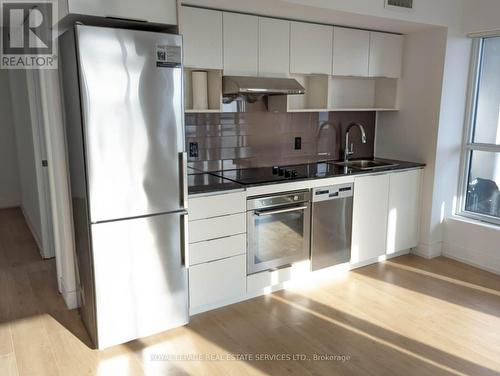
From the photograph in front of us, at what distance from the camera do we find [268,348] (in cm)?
266

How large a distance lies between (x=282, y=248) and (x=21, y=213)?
14.3 ft

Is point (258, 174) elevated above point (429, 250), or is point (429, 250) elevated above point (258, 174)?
point (258, 174)

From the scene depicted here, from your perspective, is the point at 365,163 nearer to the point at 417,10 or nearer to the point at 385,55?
the point at 385,55

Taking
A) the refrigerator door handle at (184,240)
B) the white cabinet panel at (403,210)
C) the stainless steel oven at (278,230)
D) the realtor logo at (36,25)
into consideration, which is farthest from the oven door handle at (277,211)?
the realtor logo at (36,25)

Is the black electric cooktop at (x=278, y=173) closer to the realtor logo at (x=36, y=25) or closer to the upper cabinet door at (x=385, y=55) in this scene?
the upper cabinet door at (x=385, y=55)

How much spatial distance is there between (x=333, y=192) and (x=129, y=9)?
2.11 m

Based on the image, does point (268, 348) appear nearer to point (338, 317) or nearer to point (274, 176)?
point (338, 317)

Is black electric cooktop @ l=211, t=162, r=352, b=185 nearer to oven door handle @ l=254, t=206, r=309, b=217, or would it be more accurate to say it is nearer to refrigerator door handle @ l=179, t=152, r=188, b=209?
oven door handle @ l=254, t=206, r=309, b=217

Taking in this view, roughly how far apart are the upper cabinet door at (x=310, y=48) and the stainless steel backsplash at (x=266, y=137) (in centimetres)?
49

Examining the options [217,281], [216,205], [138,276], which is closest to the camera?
[138,276]

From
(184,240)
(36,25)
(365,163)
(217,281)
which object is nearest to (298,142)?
(365,163)

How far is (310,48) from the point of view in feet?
11.8

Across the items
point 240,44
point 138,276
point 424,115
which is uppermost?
point 240,44

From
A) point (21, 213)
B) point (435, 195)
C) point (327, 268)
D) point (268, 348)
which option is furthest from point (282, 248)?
point (21, 213)
